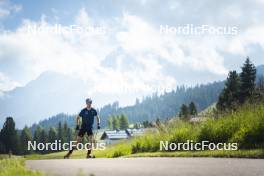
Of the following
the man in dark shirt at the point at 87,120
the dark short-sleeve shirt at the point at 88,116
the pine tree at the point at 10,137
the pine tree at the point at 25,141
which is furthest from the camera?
the pine tree at the point at 25,141

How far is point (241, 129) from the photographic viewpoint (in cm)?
1466

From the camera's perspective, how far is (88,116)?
19062mm

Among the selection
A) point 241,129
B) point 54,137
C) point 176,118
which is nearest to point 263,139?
point 241,129

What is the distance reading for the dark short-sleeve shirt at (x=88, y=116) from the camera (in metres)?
18.9

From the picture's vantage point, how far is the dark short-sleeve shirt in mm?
18891

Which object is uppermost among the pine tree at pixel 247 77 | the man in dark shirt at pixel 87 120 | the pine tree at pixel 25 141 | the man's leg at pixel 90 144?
the pine tree at pixel 247 77

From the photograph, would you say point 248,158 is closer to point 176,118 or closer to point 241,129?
point 241,129

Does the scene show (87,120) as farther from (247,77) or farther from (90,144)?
(247,77)

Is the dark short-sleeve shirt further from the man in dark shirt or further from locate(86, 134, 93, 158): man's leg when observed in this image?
locate(86, 134, 93, 158): man's leg

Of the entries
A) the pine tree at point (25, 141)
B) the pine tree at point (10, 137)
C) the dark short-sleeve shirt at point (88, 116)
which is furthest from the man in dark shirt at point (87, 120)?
the pine tree at point (25, 141)

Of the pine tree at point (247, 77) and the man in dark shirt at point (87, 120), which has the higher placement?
the pine tree at point (247, 77)

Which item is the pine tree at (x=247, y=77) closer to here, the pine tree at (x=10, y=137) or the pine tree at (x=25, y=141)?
the pine tree at (x=10, y=137)

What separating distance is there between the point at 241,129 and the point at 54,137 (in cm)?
16011

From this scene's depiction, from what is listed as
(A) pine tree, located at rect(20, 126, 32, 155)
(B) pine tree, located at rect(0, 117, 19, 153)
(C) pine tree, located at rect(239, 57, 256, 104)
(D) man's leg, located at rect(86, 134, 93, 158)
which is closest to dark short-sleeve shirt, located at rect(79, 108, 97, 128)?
(D) man's leg, located at rect(86, 134, 93, 158)
